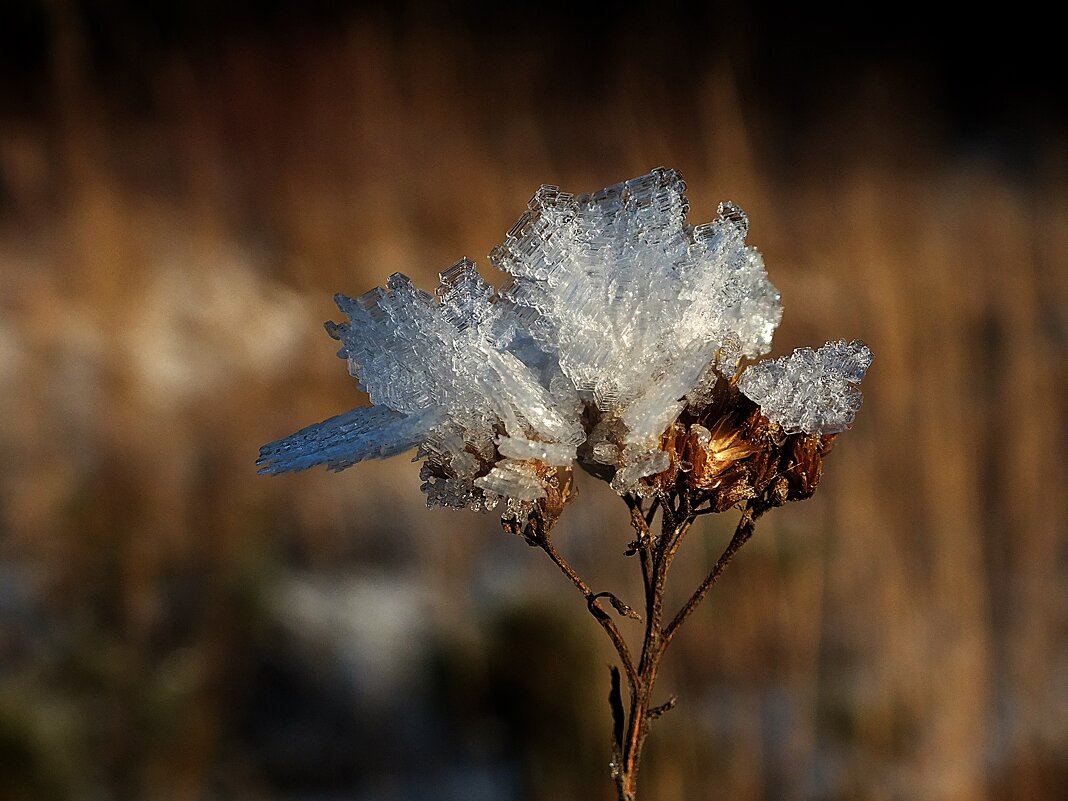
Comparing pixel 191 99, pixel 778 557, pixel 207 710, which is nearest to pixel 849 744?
pixel 778 557

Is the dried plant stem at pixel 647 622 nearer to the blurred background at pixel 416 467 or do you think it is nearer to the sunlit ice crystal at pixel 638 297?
the sunlit ice crystal at pixel 638 297

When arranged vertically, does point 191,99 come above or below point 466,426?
above

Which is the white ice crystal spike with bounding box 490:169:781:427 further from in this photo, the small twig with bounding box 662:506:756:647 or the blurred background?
the blurred background

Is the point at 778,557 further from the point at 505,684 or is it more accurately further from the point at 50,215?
the point at 50,215

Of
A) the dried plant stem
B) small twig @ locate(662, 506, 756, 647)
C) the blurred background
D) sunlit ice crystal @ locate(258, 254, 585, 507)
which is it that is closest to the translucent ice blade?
sunlit ice crystal @ locate(258, 254, 585, 507)

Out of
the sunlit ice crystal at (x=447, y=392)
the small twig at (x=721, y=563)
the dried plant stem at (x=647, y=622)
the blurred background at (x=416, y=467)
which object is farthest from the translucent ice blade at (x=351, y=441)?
the blurred background at (x=416, y=467)

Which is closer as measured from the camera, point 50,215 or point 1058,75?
point 50,215
